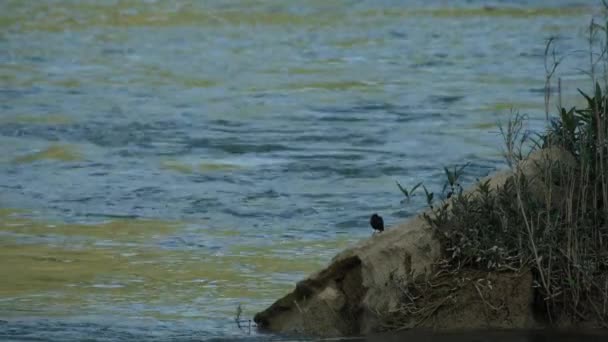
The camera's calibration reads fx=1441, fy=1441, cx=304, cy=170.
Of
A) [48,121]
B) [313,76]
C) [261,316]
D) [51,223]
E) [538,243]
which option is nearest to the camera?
[538,243]

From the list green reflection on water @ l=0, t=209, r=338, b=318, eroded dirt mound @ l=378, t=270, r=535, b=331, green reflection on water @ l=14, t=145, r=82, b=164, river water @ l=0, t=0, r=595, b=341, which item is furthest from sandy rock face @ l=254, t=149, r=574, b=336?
green reflection on water @ l=14, t=145, r=82, b=164

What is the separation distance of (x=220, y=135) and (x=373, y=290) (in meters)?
8.32

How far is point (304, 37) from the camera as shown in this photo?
23234 millimetres

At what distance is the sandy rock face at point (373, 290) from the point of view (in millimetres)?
6754

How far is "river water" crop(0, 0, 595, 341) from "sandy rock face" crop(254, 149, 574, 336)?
544mm

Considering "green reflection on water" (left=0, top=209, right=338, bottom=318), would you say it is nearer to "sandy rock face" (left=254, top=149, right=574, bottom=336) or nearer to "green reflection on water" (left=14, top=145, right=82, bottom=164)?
"sandy rock face" (left=254, top=149, right=574, bottom=336)

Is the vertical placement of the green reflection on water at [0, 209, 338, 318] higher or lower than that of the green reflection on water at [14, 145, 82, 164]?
lower

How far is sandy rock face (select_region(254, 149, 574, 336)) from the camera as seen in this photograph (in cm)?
675

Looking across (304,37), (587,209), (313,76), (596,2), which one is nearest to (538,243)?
(587,209)

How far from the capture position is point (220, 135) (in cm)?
1504

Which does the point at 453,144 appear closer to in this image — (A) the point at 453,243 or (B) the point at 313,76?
(B) the point at 313,76

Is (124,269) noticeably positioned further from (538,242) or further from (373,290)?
(538,242)

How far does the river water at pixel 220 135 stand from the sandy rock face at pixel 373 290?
0.54 m

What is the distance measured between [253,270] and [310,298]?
77.9 inches
